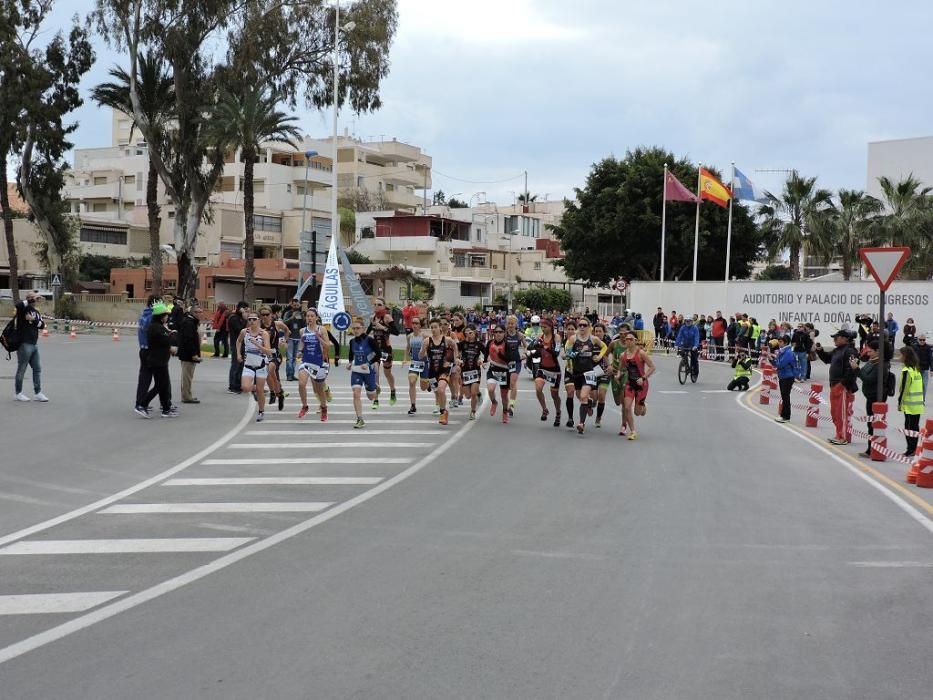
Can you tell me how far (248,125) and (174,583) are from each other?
40445 mm

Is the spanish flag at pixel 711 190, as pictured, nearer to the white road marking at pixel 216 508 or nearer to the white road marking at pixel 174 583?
the white road marking at pixel 174 583

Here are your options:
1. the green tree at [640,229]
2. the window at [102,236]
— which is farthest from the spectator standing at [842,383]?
the window at [102,236]

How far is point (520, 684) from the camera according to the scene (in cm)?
518

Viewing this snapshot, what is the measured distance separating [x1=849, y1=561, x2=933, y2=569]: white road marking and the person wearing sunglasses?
8.32 metres

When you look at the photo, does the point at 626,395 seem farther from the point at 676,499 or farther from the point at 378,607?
the point at 378,607

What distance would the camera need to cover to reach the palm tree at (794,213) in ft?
170

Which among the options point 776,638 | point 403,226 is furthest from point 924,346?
point 403,226

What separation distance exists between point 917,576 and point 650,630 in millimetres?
2859

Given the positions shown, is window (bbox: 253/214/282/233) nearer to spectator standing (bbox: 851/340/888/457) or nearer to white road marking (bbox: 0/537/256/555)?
spectator standing (bbox: 851/340/888/457)

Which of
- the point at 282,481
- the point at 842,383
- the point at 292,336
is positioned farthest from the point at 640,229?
the point at 282,481

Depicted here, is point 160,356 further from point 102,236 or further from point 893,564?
point 102,236

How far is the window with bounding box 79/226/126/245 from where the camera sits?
240 ft

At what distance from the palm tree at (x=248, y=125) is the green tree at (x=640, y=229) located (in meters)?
23.1

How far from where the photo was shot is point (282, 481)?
37.6 feet
